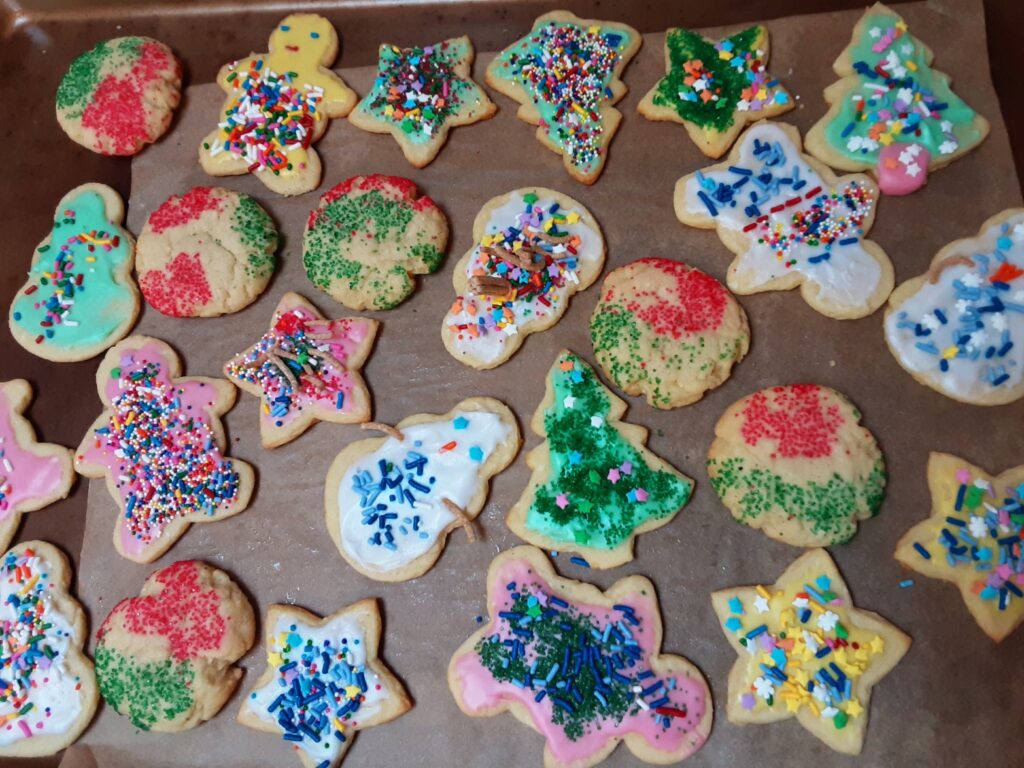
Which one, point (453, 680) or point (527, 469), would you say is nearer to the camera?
point (453, 680)

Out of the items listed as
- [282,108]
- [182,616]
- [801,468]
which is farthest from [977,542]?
[282,108]

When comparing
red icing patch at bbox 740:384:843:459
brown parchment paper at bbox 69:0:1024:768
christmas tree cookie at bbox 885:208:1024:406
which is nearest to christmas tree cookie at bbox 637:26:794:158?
brown parchment paper at bbox 69:0:1024:768

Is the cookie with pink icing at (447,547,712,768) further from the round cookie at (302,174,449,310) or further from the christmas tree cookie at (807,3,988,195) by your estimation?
the christmas tree cookie at (807,3,988,195)

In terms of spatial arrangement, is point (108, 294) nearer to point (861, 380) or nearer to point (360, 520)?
point (360, 520)

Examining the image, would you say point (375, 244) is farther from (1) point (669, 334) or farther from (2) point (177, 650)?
(2) point (177, 650)

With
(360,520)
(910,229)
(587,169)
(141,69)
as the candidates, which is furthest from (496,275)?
(141,69)

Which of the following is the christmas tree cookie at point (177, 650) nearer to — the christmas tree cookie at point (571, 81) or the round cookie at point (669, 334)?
the round cookie at point (669, 334)

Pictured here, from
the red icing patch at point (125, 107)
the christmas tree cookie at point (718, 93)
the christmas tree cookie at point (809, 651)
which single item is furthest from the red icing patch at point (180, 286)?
the christmas tree cookie at point (809, 651)
